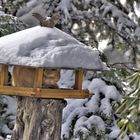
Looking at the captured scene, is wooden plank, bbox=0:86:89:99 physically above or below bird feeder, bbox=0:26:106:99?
below

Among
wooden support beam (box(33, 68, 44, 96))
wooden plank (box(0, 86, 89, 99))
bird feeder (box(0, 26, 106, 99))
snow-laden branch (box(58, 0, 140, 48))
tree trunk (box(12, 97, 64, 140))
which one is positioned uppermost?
snow-laden branch (box(58, 0, 140, 48))

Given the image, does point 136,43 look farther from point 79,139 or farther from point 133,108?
point 133,108

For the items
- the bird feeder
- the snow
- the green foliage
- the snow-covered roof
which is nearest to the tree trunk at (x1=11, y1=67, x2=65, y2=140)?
the bird feeder

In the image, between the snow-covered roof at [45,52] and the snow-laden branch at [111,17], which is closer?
the snow-covered roof at [45,52]

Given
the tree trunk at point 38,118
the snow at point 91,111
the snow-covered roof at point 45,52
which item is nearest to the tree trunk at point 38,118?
the tree trunk at point 38,118

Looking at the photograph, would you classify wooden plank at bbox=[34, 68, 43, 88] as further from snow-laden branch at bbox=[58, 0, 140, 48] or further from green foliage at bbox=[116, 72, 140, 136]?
snow-laden branch at bbox=[58, 0, 140, 48]

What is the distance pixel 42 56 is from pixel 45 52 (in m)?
0.06

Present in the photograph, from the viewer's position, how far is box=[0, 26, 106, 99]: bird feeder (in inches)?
131

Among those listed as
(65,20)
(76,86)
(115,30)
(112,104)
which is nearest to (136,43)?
(115,30)

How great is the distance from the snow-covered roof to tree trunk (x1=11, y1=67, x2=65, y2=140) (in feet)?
1.00

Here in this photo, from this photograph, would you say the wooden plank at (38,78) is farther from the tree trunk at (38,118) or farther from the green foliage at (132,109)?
the green foliage at (132,109)

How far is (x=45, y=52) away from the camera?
11.1ft

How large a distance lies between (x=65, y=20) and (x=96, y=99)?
1.89 metres

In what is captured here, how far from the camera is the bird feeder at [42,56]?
131 inches
